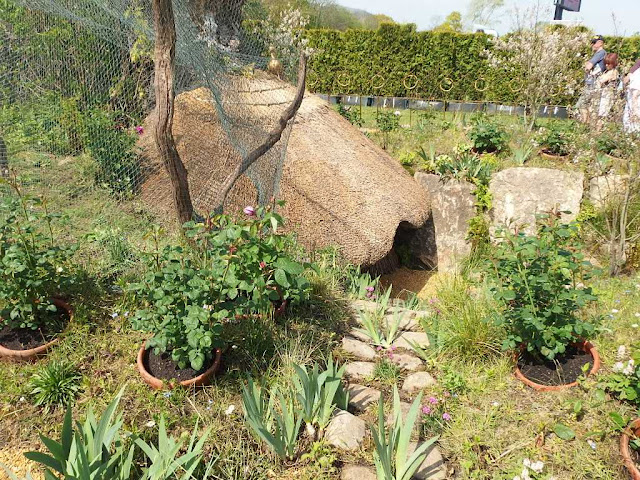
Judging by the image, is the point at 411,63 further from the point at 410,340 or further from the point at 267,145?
the point at 410,340

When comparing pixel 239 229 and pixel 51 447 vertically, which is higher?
pixel 239 229

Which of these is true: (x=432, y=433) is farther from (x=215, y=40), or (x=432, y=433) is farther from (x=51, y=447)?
(x=215, y=40)

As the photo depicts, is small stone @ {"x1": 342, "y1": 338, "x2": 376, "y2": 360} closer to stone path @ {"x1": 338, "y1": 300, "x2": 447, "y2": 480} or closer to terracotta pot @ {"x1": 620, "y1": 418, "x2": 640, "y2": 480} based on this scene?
stone path @ {"x1": 338, "y1": 300, "x2": 447, "y2": 480}

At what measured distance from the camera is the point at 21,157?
4637 mm

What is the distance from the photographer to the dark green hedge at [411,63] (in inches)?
421

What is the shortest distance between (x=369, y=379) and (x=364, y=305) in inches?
30.7

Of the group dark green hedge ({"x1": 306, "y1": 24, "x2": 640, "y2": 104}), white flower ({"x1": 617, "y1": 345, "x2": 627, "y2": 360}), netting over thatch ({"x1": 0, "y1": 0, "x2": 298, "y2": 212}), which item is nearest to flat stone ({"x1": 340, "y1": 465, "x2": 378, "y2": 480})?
white flower ({"x1": 617, "y1": 345, "x2": 627, "y2": 360})

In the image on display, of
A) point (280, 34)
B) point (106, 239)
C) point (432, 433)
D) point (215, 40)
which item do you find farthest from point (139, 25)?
point (432, 433)

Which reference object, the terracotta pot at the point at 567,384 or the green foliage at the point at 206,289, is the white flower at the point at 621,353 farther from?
the green foliage at the point at 206,289

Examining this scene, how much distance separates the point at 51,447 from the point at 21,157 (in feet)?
13.0

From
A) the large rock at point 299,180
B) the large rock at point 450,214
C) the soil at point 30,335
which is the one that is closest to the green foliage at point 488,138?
the large rock at point 450,214

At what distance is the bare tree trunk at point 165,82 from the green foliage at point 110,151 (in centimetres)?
153

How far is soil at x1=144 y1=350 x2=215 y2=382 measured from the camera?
230cm

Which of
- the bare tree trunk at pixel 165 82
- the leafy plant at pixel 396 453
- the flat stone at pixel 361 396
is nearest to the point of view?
the leafy plant at pixel 396 453
